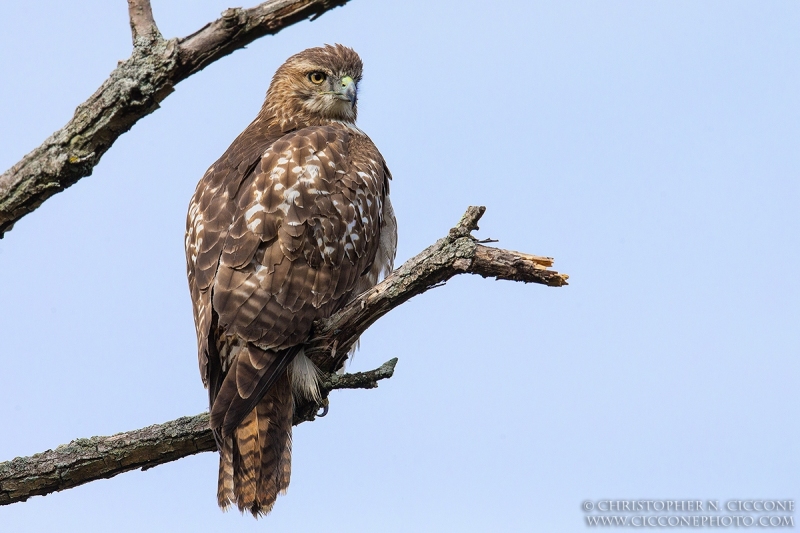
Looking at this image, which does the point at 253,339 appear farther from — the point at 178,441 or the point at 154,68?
the point at 154,68

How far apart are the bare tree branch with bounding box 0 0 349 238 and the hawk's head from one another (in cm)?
404

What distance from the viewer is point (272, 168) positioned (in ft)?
20.7

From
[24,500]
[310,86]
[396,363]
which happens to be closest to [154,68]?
[396,363]

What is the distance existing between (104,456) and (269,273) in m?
→ 1.45

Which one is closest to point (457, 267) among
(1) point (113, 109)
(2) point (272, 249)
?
(2) point (272, 249)

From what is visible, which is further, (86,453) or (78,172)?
(86,453)

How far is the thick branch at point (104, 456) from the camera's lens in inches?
204

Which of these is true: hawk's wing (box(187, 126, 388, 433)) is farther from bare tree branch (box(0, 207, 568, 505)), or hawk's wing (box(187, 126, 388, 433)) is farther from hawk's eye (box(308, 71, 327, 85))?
hawk's eye (box(308, 71, 327, 85))

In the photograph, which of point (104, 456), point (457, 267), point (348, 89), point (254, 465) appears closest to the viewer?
point (457, 267)

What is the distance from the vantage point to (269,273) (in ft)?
19.3

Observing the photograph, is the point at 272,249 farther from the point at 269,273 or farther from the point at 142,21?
the point at 142,21

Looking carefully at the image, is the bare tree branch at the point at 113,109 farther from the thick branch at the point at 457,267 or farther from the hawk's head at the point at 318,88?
the hawk's head at the point at 318,88

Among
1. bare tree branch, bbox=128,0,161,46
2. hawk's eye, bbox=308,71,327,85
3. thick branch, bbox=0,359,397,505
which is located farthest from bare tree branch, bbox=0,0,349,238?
hawk's eye, bbox=308,71,327,85

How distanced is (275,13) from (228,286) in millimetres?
2574
